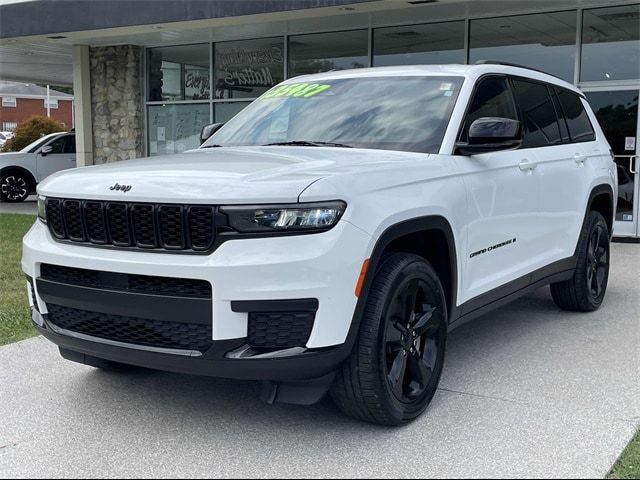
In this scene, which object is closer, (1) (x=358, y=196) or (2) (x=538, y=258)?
(1) (x=358, y=196)

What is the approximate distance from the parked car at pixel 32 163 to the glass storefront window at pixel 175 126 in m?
3.46

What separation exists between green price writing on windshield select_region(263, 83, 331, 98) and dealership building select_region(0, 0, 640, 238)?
5.54m

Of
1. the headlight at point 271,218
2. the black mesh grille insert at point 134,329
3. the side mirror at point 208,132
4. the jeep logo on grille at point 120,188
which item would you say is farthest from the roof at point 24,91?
the headlight at point 271,218

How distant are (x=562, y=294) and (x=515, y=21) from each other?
266 inches

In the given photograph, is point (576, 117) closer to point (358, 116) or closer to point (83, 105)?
point (358, 116)

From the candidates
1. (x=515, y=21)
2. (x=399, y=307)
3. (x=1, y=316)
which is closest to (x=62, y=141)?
(x=515, y=21)

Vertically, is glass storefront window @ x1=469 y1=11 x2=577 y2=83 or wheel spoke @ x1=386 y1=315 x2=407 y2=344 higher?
glass storefront window @ x1=469 y1=11 x2=577 y2=83

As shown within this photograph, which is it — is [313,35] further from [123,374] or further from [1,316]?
[123,374]

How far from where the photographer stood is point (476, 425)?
358 cm

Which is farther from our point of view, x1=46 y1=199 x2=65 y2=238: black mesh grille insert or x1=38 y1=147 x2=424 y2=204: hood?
x1=46 y1=199 x2=65 y2=238: black mesh grille insert

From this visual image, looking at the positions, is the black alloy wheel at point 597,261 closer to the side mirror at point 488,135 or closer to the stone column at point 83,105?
the side mirror at point 488,135

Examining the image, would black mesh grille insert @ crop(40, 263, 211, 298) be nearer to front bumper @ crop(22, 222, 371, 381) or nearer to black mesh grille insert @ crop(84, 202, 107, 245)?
front bumper @ crop(22, 222, 371, 381)

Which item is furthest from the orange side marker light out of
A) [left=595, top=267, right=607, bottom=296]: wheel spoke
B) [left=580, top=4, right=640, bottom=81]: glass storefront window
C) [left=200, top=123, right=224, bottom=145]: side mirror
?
[left=580, top=4, right=640, bottom=81]: glass storefront window

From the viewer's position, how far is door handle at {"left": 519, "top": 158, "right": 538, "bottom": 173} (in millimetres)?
4675
